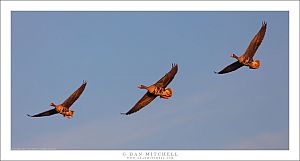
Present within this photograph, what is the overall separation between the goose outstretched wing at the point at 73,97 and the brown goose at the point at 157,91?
4.92 ft

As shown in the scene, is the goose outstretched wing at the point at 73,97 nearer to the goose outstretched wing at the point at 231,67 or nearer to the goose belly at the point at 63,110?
the goose belly at the point at 63,110

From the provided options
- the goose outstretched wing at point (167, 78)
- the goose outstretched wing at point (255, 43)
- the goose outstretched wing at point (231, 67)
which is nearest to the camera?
the goose outstretched wing at point (167, 78)

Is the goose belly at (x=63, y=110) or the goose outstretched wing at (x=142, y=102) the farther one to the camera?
the goose belly at (x=63, y=110)

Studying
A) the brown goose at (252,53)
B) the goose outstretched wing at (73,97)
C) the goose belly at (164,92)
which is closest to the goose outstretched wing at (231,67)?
Result: the brown goose at (252,53)

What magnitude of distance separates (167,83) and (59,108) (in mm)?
3264

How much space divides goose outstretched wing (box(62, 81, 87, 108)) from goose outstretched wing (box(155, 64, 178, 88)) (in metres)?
2.22

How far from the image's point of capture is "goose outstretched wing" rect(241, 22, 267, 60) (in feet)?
68.9

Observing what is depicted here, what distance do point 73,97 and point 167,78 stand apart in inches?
116

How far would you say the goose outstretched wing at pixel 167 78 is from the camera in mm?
19891

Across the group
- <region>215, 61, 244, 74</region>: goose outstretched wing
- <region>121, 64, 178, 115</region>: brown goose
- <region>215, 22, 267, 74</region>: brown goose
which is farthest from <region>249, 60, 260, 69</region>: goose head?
<region>121, 64, 178, 115</region>: brown goose

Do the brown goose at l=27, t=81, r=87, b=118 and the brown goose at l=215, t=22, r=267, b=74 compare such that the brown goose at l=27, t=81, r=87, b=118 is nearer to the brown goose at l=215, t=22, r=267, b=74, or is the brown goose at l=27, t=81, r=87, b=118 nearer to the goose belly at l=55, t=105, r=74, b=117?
the goose belly at l=55, t=105, r=74, b=117

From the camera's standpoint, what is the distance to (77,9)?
71.3ft

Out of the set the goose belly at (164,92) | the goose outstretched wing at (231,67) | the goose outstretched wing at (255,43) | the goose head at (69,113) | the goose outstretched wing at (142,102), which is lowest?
the goose head at (69,113)

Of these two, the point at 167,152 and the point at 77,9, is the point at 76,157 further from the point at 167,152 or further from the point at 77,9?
the point at 77,9
